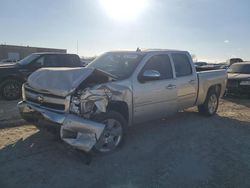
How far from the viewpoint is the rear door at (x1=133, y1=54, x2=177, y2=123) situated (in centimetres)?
562

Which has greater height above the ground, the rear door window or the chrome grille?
the rear door window

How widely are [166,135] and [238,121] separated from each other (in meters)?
2.86

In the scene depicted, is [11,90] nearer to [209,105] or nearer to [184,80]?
[184,80]

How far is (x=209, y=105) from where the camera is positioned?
27.5ft

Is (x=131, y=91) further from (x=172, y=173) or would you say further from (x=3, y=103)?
(x=3, y=103)

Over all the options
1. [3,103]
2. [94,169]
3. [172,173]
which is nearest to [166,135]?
[172,173]

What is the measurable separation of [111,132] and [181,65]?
293cm

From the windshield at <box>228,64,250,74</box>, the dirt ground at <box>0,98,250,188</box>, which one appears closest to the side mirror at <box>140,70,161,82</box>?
the dirt ground at <box>0,98,250,188</box>

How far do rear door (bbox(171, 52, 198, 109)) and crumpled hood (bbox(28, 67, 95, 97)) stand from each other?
2586 millimetres

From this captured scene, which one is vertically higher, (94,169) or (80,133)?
(80,133)

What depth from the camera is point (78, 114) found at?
4535mm

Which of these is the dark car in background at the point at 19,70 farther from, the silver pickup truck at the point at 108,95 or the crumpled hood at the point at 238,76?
the crumpled hood at the point at 238,76

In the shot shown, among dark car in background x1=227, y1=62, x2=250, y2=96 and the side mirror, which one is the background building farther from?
the side mirror

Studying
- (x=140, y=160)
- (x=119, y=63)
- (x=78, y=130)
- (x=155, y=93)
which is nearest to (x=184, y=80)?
(x=155, y=93)
